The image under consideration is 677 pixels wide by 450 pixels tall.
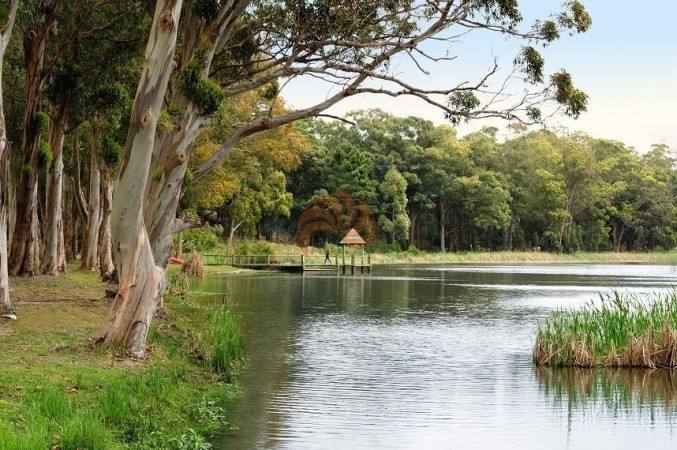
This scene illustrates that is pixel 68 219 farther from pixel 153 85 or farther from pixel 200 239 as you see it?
pixel 153 85

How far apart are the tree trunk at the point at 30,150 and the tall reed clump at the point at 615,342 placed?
13095mm

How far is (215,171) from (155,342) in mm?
26727

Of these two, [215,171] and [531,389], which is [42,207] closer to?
[215,171]

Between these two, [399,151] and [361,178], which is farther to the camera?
[399,151]

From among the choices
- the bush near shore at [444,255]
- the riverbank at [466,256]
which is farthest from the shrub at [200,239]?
the riverbank at [466,256]

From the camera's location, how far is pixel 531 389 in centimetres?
1574

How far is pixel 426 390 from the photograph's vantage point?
1558cm

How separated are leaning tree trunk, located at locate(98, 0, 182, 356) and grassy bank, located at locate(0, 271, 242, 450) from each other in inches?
21.6

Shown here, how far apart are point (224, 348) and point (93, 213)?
15.5m

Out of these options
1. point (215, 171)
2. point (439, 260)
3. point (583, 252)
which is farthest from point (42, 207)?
point (583, 252)

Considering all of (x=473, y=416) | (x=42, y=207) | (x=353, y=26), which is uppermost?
(x=353, y=26)

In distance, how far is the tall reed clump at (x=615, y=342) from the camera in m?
17.2

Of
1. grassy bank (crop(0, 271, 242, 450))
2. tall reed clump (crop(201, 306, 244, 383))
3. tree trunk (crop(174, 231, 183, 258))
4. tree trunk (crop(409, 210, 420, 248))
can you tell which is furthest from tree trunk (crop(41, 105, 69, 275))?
tree trunk (crop(409, 210, 420, 248))

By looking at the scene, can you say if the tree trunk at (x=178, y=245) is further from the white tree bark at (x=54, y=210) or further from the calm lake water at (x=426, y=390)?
the white tree bark at (x=54, y=210)
